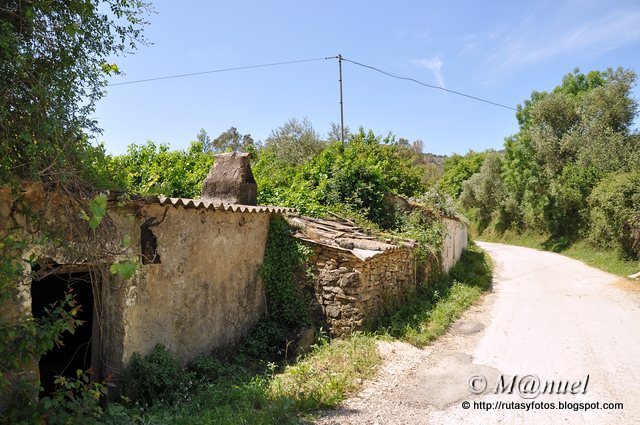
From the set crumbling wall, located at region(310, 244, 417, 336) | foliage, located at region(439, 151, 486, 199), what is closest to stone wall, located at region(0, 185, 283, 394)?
crumbling wall, located at region(310, 244, 417, 336)

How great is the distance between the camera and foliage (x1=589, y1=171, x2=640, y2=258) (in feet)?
59.3

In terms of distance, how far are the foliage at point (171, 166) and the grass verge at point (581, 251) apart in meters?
15.8

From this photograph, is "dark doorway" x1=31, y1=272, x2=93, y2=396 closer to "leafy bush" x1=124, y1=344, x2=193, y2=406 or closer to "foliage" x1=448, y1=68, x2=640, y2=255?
"leafy bush" x1=124, y1=344, x2=193, y2=406

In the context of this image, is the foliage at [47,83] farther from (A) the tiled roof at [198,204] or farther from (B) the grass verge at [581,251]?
(B) the grass verge at [581,251]

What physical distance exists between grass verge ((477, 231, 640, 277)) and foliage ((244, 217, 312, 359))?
46.2 feet

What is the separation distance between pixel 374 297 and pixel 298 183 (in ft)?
15.3

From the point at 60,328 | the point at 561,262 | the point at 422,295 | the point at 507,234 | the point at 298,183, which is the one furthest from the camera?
the point at 507,234

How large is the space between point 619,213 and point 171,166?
60.7ft

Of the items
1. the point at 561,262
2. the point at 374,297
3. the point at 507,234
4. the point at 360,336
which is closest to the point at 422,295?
the point at 374,297

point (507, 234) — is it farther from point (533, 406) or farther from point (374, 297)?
point (533, 406)

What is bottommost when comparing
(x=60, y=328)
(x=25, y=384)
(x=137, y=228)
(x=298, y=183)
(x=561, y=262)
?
(x=561, y=262)

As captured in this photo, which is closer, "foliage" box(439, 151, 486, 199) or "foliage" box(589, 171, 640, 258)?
"foliage" box(589, 171, 640, 258)

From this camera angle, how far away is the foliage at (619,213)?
18078 millimetres

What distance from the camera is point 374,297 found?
8898 mm
